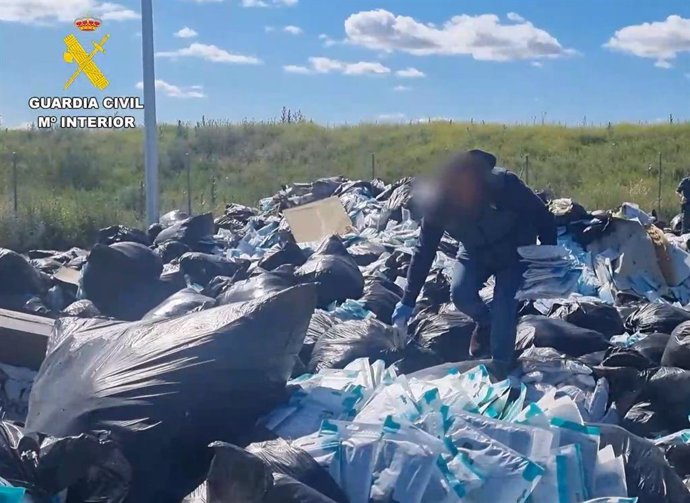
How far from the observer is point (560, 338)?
4723mm

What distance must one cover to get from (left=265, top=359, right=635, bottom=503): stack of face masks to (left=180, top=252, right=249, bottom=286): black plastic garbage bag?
11.0ft

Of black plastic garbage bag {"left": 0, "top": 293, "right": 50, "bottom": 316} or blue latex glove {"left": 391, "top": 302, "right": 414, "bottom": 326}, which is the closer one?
blue latex glove {"left": 391, "top": 302, "right": 414, "bottom": 326}

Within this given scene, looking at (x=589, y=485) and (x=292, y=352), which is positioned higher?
(x=292, y=352)

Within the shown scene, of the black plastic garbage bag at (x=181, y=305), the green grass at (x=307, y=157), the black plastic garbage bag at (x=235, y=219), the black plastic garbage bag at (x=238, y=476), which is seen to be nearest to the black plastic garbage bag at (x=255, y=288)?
the black plastic garbage bag at (x=181, y=305)

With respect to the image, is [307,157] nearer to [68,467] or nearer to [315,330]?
[315,330]

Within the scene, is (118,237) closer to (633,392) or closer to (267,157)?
(633,392)

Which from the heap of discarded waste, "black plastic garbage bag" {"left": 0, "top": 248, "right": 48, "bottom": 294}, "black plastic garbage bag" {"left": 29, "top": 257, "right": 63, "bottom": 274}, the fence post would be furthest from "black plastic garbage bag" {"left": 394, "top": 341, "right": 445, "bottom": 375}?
the fence post

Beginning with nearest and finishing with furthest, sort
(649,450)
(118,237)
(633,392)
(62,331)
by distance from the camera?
1. (649,450)
2. (62,331)
3. (633,392)
4. (118,237)

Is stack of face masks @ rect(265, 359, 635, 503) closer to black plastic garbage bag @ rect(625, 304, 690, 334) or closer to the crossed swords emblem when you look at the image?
black plastic garbage bag @ rect(625, 304, 690, 334)

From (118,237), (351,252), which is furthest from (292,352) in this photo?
(118,237)

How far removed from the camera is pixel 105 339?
10.3ft

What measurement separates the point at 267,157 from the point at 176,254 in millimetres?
15314

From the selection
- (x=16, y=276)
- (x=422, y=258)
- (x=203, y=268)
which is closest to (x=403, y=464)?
(x=422, y=258)

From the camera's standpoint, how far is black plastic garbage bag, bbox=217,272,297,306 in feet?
16.5
